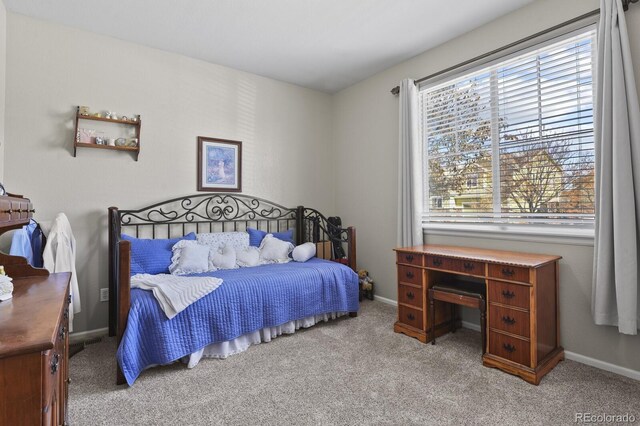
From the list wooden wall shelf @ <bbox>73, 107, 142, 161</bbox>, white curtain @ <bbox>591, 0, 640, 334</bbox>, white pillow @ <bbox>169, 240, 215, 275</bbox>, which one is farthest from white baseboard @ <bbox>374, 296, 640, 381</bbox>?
wooden wall shelf @ <bbox>73, 107, 142, 161</bbox>

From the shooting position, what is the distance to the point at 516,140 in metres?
2.64

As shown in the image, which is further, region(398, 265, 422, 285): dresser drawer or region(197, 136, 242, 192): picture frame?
region(197, 136, 242, 192): picture frame

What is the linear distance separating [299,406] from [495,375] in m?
1.25

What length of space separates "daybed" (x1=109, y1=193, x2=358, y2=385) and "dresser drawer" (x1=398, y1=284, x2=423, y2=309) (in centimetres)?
48

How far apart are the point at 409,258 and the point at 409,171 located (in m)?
0.92

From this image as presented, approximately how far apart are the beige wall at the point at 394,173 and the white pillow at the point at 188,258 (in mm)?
1871

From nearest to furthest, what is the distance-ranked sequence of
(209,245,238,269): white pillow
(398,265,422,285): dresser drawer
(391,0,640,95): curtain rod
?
(391,0,640,95): curtain rod
(398,265,422,285): dresser drawer
(209,245,238,269): white pillow

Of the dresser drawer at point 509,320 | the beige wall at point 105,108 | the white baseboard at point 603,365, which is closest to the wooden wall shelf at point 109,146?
the beige wall at point 105,108

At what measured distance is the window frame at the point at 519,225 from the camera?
227cm

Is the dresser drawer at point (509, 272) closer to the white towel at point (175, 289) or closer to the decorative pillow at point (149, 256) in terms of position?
the white towel at point (175, 289)

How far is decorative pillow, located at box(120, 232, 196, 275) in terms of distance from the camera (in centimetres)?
274

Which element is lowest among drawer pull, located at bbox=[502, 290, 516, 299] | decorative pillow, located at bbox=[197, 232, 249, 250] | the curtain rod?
drawer pull, located at bbox=[502, 290, 516, 299]

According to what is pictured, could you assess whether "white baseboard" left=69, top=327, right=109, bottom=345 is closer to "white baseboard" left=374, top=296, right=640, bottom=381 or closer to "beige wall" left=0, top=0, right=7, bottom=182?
"beige wall" left=0, top=0, right=7, bottom=182

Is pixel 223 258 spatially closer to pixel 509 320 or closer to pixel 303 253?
pixel 303 253
